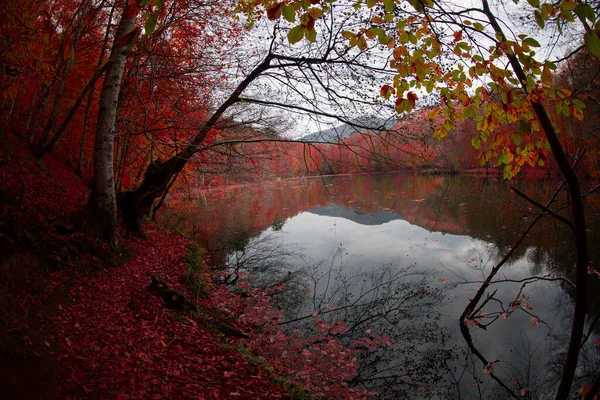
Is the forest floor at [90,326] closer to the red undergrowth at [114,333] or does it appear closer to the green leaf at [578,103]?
the red undergrowth at [114,333]

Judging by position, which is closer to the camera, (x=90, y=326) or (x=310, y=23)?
(x=310, y=23)

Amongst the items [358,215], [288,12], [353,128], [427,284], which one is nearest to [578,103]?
[288,12]

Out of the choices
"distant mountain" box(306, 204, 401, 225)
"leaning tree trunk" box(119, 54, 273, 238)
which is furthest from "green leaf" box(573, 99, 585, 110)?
"distant mountain" box(306, 204, 401, 225)

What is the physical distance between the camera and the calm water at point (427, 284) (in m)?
5.80

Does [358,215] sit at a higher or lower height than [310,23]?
lower

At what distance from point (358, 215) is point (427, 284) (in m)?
11.3

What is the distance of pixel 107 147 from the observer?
6367 millimetres

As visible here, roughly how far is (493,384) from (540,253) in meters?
7.67

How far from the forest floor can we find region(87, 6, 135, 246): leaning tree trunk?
423mm

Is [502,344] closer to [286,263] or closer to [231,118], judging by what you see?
[286,263]

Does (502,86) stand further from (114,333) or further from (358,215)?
(358,215)

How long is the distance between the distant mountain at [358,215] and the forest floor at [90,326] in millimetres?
12755

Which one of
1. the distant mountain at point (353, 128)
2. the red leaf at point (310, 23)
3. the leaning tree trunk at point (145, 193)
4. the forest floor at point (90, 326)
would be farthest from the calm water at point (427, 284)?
the leaning tree trunk at point (145, 193)

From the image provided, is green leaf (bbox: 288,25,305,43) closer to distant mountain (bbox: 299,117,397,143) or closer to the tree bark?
the tree bark
